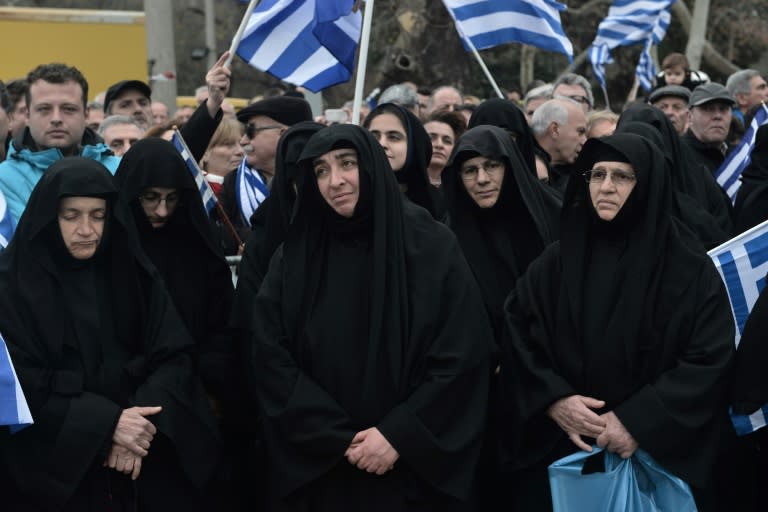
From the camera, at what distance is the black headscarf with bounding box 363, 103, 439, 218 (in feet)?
21.5

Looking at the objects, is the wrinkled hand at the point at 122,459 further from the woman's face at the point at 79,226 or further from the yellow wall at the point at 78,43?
the yellow wall at the point at 78,43

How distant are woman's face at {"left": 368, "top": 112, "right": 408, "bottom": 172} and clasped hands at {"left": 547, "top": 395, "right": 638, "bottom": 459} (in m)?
1.96

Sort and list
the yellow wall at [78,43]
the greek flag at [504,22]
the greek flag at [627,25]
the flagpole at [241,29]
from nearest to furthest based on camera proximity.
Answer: the flagpole at [241,29]
the greek flag at [504,22]
the greek flag at [627,25]
the yellow wall at [78,43]

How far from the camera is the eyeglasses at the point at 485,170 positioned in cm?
606

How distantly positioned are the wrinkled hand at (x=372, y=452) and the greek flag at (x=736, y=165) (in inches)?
178

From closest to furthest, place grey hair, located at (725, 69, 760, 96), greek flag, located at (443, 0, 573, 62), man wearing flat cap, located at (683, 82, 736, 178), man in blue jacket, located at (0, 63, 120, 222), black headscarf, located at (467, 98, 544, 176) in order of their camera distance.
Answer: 1. man in blue jacket, located at (0, 63, 120, 222)
2. black headscarf, located at (467, 98, 544, 176)
3. greek flag, located at (443, 0, 573, 62)
4. man wearing flat cap, located at (683, 82, 736, 178)
5. grey hair, located at (725, 69, 760, 96)

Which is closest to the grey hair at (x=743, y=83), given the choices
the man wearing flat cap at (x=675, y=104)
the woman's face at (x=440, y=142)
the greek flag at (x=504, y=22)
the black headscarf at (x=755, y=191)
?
the man wearing flat cap at (x=675, y=104)

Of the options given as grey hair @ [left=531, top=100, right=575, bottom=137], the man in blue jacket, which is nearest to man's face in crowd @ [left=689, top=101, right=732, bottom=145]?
grey hair @ [left=531, top=100, right=575, bottom=137]

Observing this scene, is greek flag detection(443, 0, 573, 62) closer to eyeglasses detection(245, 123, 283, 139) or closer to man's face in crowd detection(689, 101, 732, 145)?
man's face in crowd detection(689, 101, 732, 145)

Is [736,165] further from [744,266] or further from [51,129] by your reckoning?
[51,129]

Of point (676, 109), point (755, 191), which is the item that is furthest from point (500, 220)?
point (676, 109)

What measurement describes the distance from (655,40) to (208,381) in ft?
37.5

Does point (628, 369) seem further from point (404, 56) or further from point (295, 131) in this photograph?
point (404, 56)

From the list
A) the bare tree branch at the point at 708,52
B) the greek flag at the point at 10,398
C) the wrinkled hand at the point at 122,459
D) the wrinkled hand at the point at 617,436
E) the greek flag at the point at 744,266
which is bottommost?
the wrinkled hand at the point at 122,459
